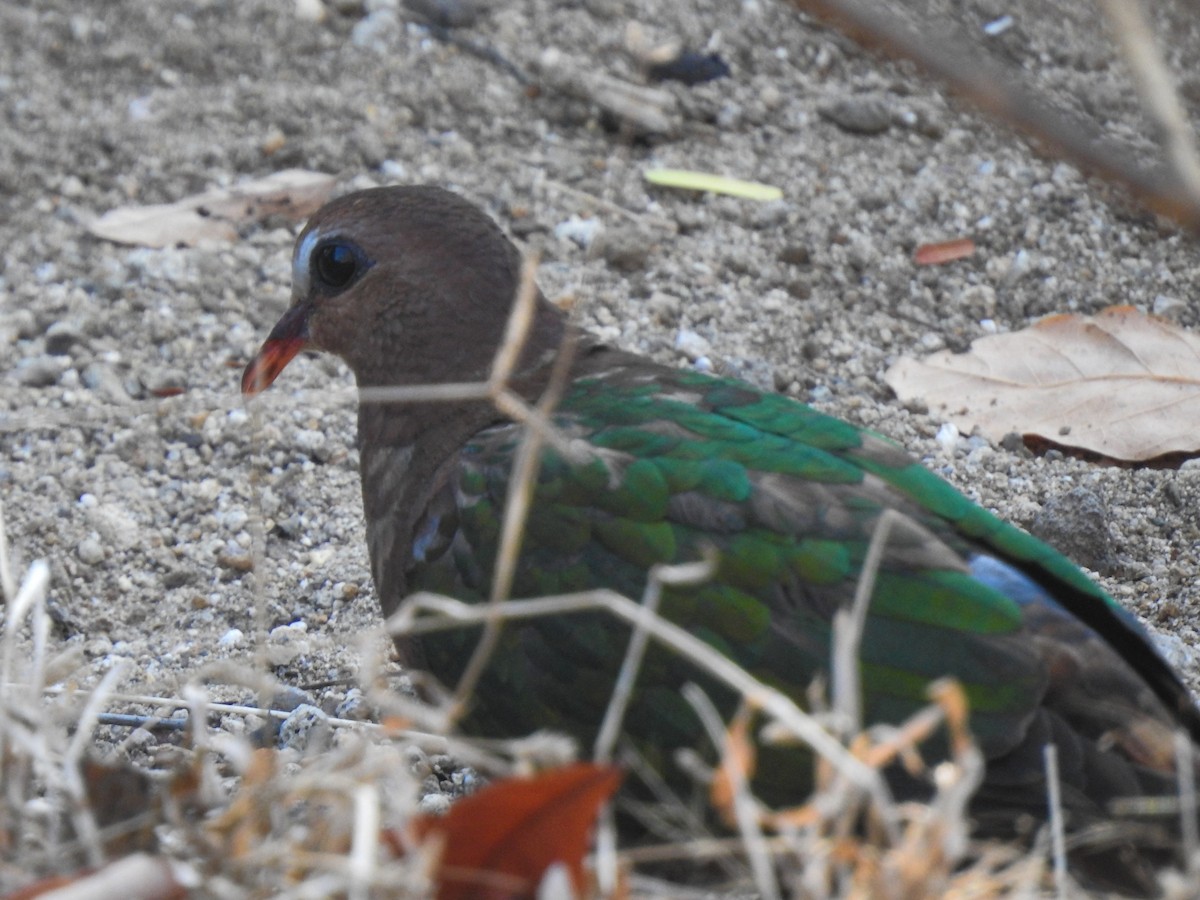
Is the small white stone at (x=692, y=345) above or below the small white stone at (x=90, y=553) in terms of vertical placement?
above

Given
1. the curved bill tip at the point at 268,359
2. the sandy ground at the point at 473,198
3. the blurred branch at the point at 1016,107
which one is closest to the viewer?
the blurred branch at the point at 1016,107

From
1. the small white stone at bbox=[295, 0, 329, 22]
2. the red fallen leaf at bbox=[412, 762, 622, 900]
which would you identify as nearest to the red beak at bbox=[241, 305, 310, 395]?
the red fallen leaf at bbox=[412, 762, 622, 900]

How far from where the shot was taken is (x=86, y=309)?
4.02 meters

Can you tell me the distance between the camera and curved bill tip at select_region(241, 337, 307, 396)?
124 inches

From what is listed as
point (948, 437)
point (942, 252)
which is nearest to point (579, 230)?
point (942, 252)

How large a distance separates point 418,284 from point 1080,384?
1.43m

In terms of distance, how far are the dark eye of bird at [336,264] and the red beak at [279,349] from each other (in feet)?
0.30

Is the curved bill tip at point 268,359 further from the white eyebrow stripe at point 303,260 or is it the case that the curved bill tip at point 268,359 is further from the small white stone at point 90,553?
the small white stone at point 90,553

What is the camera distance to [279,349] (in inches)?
124

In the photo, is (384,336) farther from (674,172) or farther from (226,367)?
(674,172)

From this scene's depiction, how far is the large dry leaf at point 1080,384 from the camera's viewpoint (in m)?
3.40

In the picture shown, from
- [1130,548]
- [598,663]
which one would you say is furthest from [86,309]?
[1130,548]

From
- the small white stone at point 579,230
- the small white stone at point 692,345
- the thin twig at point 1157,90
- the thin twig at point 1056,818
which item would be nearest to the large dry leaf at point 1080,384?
the small white stone at point 692,345

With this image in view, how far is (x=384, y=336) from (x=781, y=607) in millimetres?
1059
